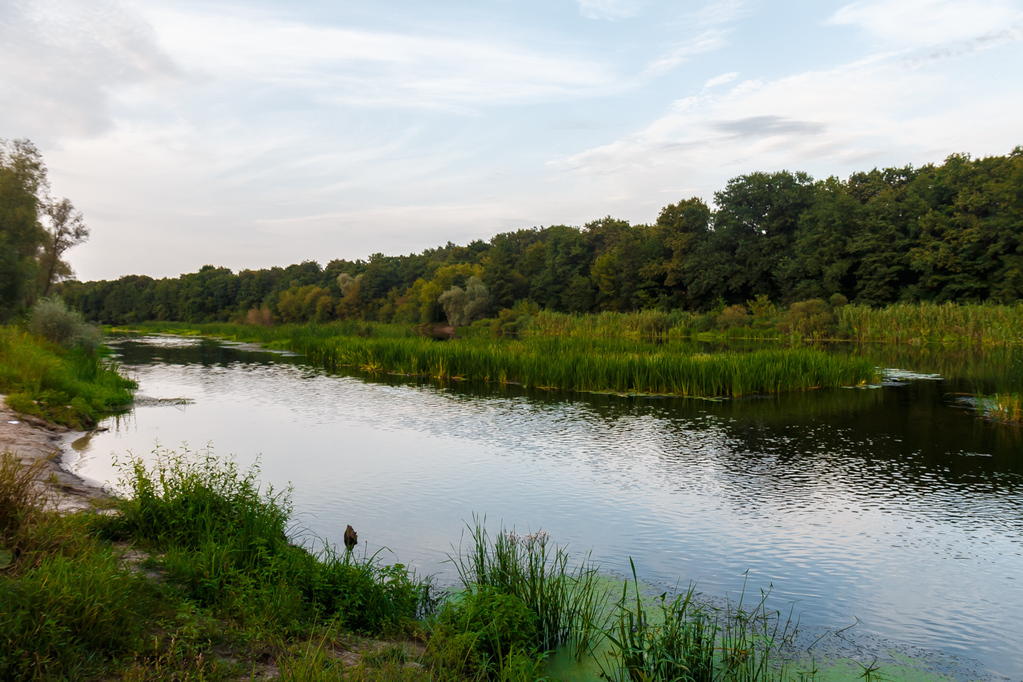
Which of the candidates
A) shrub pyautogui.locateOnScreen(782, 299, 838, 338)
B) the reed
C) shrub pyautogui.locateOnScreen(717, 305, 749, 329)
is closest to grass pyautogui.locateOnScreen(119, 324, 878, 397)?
the reed

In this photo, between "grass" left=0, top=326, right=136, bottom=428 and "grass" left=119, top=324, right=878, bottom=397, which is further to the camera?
"grass" left=119, top=324, right=878, bottom=397

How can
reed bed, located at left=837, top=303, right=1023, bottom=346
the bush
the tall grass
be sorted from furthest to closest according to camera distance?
reed bed, located at left=837, top=303, right=1023, bottom=346 < the bush < the tall grass

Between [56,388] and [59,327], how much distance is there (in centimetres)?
834

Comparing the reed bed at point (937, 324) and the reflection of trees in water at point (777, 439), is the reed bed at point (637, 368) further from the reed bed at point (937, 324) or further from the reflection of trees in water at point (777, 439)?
the reed bed at point (937, 324)

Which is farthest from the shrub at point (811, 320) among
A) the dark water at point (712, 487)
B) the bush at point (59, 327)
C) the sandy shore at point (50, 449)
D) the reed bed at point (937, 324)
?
the sandy shore at point (50, 449)

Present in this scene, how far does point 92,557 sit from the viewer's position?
4070mm

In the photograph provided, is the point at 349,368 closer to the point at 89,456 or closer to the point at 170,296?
the point at 89,456

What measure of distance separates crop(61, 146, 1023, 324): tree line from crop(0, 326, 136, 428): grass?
4209 cm

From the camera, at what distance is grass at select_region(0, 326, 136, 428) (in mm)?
12062

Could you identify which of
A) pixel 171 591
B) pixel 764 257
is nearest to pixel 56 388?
pixel 171 591

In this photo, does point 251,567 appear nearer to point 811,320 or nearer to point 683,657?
point 683,657

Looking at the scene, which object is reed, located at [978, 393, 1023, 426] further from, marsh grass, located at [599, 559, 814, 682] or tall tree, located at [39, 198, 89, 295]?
tall tree, located at [39, 198, 89, 295]

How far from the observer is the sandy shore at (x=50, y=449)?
255 inches

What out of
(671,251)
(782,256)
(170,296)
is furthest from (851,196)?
(170,296)
